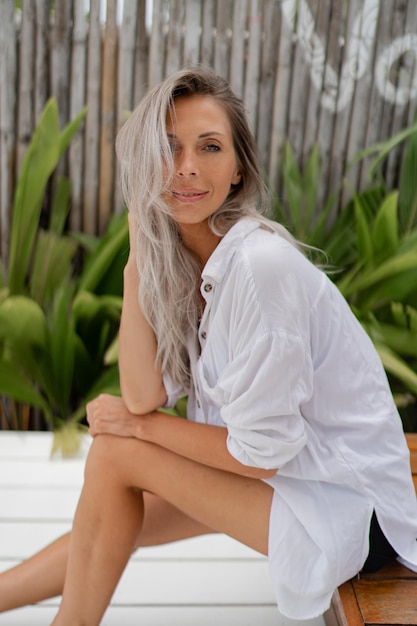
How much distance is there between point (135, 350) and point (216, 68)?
5.25 feet

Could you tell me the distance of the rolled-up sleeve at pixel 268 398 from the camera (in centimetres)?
104

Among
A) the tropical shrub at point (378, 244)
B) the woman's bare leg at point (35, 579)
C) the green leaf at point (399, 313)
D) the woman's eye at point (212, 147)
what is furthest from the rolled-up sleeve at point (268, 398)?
the green leaf at point (399, 313)

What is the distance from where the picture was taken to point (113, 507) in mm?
1273

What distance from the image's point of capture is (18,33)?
2604mm

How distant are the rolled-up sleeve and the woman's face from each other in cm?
31

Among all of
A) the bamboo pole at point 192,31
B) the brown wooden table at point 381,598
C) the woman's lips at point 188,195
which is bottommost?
the brown wooden table at point 381,598

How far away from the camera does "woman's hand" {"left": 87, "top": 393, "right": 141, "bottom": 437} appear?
1.30m

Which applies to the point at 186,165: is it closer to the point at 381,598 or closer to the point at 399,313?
the point at 381,598

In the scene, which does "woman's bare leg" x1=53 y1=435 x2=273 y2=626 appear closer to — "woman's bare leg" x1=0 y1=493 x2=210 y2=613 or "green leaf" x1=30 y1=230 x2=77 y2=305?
"woman's bare leg" x1=0 y1=493 x2=210 y2=613

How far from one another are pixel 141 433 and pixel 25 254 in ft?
4.70

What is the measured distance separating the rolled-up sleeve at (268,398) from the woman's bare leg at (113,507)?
6.5 inches

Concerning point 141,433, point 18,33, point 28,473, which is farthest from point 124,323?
point 18,33

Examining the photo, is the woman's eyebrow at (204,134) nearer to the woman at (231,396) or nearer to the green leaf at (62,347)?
the woman at (231,396)

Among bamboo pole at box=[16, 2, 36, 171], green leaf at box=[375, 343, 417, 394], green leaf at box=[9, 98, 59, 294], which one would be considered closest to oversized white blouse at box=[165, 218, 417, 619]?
green leaf at box=[375, 343, 417, 394]
